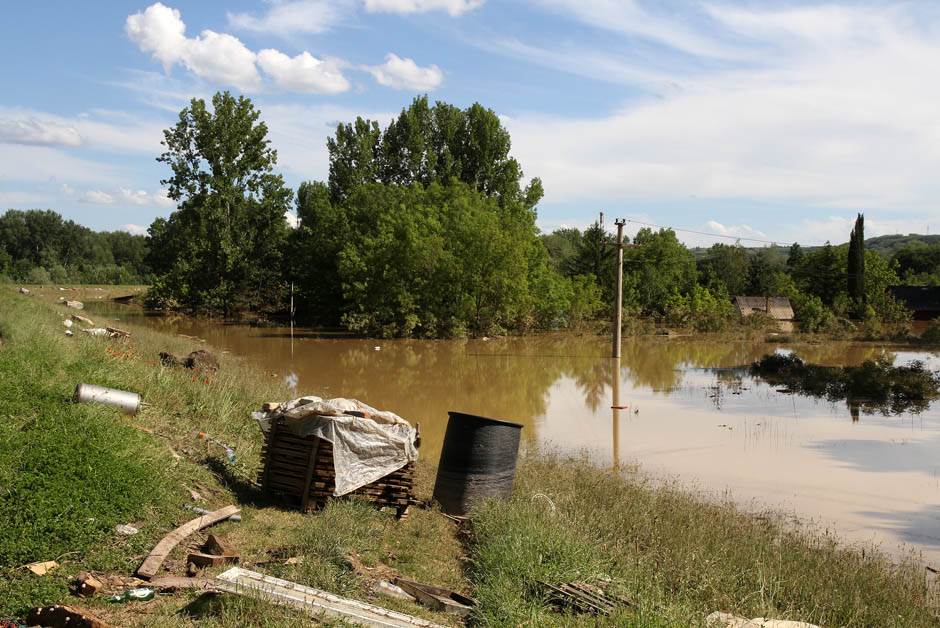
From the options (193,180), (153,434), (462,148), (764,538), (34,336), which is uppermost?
(462,148)

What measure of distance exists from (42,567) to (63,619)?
1.00m

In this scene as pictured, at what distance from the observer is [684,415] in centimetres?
1873

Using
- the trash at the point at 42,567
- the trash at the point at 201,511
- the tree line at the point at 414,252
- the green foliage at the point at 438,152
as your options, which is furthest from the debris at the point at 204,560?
the green foliage at the point at 438,152

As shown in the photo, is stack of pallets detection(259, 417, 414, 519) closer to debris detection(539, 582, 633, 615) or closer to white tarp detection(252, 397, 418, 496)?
white tarp detection(252, 397, 418, 496)

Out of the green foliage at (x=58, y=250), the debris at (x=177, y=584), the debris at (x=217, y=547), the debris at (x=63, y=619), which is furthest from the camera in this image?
the green foliage at (x=58, y=250)

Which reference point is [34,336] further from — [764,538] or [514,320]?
[514,320]

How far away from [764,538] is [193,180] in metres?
41.7

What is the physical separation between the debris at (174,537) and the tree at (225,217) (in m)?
39.1

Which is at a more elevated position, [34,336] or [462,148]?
[462,148]

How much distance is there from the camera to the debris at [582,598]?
19.0ft

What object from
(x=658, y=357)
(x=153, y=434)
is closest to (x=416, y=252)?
(x=658, y=357)

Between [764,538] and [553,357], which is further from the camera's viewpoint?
[553,357]

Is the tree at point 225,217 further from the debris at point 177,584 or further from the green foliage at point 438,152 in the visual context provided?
the debris at point 177,584

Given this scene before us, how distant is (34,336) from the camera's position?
12133 mm
